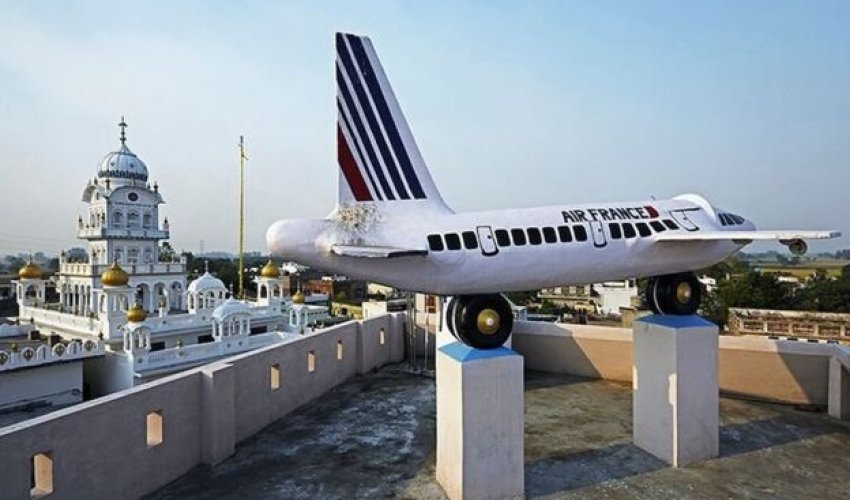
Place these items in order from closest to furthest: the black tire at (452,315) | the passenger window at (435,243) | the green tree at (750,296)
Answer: the passenger window at (435,243), the black tire at (452,315), the green tree at (750,296)

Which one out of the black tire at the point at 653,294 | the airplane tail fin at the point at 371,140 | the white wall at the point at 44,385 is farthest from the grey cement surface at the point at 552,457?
the white wall at the point at 44,385

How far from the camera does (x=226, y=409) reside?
10.3 metres

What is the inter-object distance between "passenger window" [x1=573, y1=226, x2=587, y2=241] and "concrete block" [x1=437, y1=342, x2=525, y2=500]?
2.22 m

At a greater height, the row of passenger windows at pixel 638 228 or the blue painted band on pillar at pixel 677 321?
the row of passenger windows at pixel 638 228

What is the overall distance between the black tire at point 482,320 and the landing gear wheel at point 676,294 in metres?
3.44

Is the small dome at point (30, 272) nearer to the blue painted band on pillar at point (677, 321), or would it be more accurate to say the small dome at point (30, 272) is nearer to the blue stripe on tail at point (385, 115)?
the blue stripe on tail at point (385, 115)

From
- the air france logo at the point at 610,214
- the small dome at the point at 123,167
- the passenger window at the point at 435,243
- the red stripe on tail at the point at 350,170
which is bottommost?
the passenger window at the point at 435,243

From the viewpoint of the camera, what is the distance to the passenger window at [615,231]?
30.5 ft

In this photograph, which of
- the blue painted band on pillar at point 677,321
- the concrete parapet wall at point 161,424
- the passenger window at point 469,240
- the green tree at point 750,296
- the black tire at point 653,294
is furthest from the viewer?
the green tree at point 750,296

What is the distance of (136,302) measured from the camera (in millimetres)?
35750

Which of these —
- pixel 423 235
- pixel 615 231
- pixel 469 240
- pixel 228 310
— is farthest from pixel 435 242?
pixel 228 310

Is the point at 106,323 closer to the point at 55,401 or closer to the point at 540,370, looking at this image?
the point at 55,401

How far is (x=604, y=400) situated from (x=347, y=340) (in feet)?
23.8

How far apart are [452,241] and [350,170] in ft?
6.09
